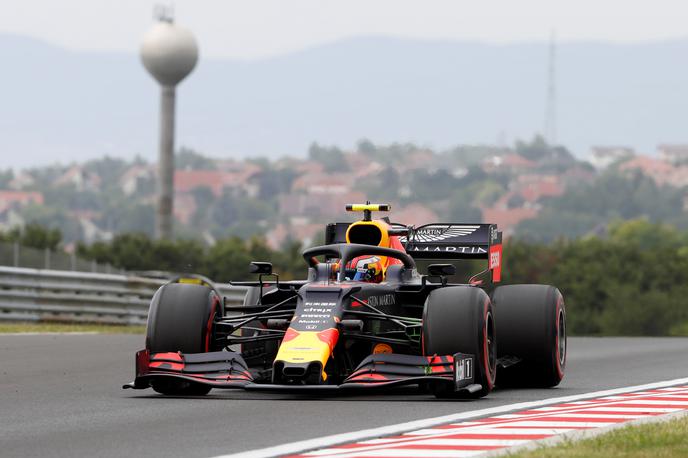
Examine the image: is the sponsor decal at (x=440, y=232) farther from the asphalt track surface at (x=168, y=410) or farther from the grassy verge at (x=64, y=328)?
the grassy verge at (x=64, y=328)

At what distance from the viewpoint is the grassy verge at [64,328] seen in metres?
24.4

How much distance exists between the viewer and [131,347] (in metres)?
21.3

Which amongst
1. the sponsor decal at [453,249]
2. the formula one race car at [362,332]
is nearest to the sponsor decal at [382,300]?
the formula one race car at [362,332]

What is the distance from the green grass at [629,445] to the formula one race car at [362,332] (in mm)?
2699

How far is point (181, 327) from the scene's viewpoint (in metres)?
13.9

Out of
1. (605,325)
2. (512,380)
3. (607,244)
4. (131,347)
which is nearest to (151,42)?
(605,325)

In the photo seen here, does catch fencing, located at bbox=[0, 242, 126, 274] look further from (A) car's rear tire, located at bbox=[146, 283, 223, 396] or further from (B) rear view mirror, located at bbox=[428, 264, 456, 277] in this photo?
(B) rear view mirror, located at bbox=[428, 264, 456, 277]

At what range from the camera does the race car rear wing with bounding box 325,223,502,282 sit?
647 inches

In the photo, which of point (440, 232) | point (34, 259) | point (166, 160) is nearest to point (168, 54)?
point (166, 160)

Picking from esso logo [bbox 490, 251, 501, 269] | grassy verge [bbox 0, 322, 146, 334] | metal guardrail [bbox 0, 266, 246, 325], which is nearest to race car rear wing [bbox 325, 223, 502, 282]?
esso logo [bbox 490, 251, 501, 269]

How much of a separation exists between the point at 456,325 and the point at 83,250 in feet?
309

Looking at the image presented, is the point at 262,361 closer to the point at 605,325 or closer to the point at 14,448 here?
the point at 14,448

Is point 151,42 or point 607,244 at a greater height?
point 151,42

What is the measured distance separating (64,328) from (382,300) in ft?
42.0
